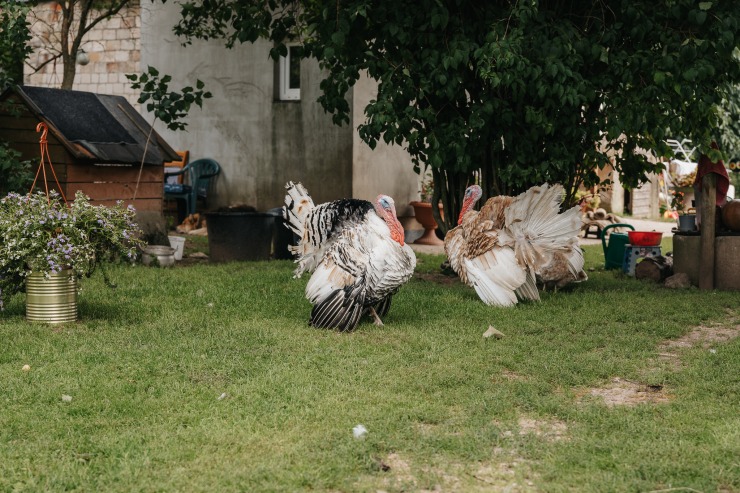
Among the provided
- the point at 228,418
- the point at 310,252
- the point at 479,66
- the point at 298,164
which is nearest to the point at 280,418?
the point at 228,418

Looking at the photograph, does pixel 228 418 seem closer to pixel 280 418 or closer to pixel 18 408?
pixel 280 418

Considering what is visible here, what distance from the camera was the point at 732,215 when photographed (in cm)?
959

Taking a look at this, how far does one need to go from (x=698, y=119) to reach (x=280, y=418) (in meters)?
6.12

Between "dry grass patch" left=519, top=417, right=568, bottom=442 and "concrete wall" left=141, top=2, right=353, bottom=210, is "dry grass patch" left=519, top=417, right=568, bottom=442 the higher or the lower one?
the lower one

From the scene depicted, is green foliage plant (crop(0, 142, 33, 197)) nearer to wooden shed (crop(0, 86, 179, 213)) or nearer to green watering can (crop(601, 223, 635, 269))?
wooden shed (crop(0, 86, 179, 213))

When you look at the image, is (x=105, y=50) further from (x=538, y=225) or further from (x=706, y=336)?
(x=706, y=336)

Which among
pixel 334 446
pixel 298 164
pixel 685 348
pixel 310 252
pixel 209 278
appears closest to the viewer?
pixel 334 446

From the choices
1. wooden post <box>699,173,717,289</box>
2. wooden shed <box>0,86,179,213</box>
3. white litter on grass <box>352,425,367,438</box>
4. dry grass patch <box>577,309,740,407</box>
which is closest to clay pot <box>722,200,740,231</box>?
wooden post <box>699,173,717,289</box>

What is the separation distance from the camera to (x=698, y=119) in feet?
29.9

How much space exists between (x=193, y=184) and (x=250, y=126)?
1.43m

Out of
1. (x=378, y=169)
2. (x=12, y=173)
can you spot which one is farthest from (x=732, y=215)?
(x=12, y=173)

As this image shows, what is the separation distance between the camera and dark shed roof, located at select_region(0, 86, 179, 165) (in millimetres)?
11062

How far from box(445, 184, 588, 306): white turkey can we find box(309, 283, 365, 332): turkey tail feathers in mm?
1731

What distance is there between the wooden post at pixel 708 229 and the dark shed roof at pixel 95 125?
6.65 metres
